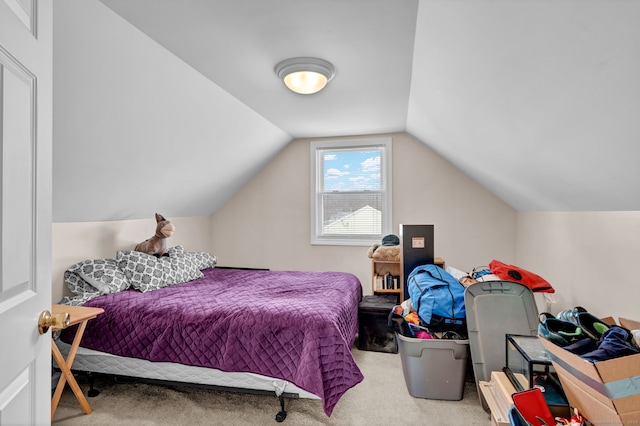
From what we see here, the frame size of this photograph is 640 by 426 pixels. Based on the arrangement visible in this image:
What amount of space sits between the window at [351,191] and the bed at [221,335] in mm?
1840

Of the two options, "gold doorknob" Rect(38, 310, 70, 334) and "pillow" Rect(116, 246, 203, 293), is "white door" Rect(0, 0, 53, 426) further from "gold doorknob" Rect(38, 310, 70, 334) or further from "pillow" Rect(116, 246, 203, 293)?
"pillow" Rect(116, 246, 203, 293)

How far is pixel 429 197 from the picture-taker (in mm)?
4438

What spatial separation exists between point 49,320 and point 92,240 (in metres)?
2.49

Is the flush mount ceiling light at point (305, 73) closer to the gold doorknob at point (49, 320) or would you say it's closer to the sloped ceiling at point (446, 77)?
the sloped ceiling at point (446, 77)

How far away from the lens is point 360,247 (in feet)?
15.2

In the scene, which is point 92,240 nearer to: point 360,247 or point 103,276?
point 103,276

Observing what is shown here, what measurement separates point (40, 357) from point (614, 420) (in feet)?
5.56

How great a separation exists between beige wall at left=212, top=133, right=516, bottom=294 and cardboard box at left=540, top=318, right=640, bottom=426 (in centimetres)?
319

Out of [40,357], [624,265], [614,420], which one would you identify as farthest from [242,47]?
[624,265]

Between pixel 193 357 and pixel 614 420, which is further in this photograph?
pixel 193 357

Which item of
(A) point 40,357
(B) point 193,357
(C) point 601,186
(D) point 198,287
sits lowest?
(B) point 193,357

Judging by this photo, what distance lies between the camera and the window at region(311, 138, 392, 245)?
181 inches

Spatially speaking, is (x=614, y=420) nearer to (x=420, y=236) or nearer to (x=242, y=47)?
(x=420, y=236)

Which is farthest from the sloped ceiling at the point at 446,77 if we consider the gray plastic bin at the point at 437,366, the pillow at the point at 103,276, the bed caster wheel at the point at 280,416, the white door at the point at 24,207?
the bed caster wheel at the point at 280,416
